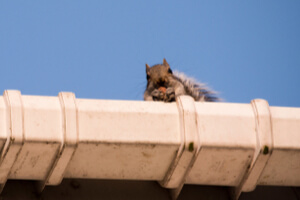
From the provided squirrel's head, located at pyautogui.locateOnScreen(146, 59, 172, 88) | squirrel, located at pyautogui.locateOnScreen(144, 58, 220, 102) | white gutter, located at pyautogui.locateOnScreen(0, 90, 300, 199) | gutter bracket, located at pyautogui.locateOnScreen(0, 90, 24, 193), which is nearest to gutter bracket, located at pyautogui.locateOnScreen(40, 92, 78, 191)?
white gutter, located at pyautogui.locateOnScreen(0, 90, 300, 199)

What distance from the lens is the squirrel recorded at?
7.90 metres

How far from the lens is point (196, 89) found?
26.5 feet

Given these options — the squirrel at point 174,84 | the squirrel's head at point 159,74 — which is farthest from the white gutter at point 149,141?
the squirrel's head at point 159,74

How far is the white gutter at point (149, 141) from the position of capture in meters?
4.55

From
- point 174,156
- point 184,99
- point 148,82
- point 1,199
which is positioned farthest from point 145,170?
point 148,82

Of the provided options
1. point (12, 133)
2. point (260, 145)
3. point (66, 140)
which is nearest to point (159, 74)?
point (260, 145)

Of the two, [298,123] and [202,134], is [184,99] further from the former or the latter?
[298,123]

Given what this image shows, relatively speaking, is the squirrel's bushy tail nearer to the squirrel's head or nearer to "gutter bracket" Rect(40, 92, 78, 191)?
the squirrel's head

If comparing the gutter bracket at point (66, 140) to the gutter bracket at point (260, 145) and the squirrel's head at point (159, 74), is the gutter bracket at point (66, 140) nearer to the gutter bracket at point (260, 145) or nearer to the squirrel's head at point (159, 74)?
the gutter bracket at point (260, 145)

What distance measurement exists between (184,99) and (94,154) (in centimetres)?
71

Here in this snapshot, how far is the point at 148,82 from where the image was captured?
8773mm

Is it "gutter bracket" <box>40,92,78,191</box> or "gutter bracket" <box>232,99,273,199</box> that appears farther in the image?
"gutter bracket" <box>232,99,273,199</box>

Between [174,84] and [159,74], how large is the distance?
0.53 metres

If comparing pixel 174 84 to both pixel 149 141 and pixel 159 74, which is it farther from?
pixel 149 141
